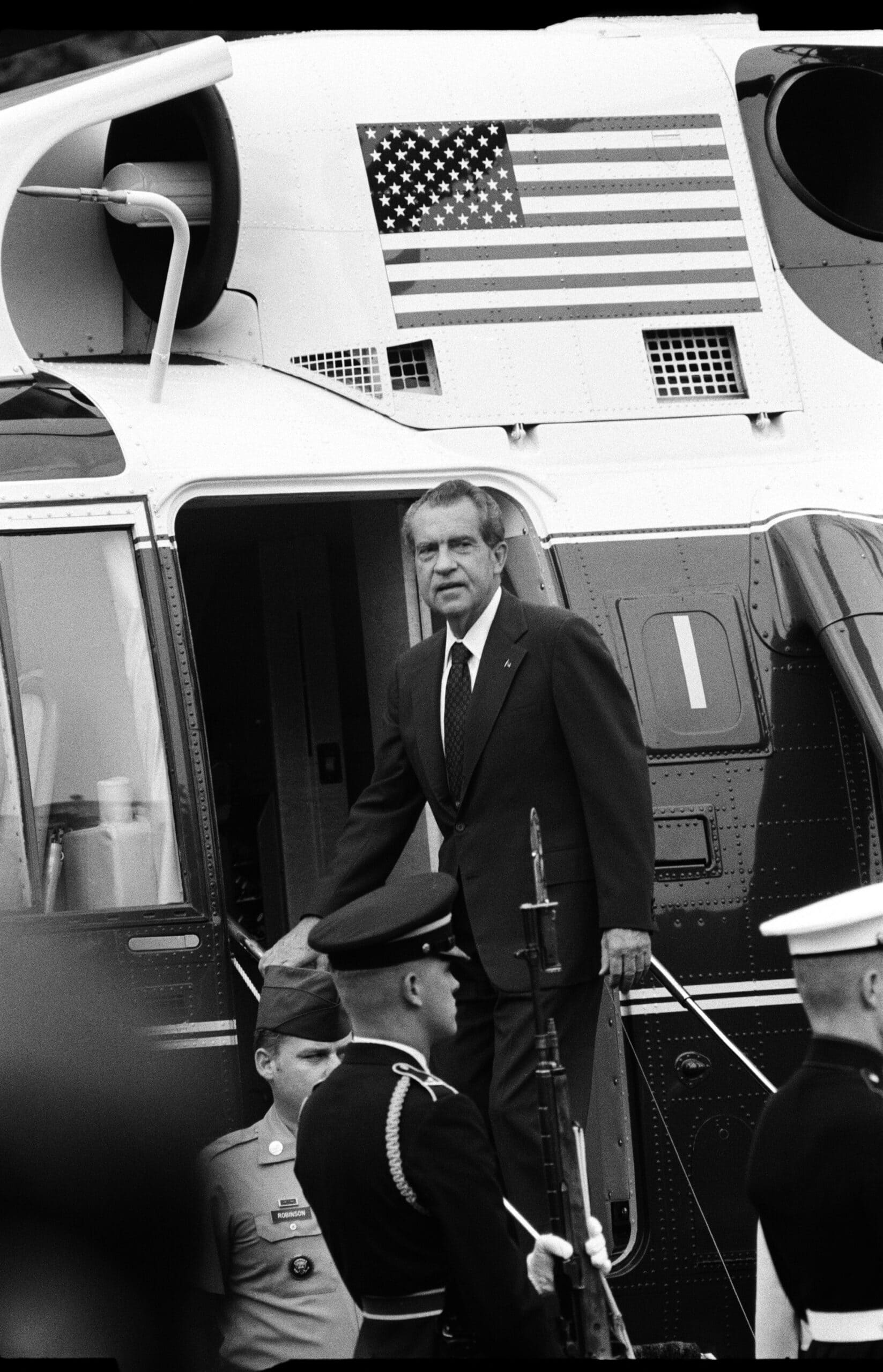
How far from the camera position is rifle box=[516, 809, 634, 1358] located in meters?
4.13

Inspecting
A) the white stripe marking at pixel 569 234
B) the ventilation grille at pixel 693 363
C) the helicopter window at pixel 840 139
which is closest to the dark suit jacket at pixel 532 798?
the ventilation grille at pixel 693 363

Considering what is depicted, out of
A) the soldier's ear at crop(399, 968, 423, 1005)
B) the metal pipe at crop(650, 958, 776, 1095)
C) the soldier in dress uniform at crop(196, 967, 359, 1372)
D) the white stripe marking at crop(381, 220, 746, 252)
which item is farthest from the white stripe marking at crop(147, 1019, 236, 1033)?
the white stripe marking at crop(381, 220, 746, 252)

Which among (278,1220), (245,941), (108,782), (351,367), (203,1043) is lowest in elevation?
(278,1220)

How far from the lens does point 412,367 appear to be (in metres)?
6.46

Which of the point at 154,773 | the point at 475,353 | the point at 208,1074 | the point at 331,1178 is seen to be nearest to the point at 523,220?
the point at 475,353

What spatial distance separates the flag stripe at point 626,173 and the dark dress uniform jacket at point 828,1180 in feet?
12.6

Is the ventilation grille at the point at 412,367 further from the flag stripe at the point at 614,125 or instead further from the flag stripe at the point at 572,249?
the flag stripe at the point at 614,125

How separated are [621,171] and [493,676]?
7.50 ft

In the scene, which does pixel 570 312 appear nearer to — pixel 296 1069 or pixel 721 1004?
pixel 721 1004

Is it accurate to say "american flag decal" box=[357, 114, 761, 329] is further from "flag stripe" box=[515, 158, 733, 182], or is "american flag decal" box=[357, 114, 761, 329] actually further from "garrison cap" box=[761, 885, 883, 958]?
"garrison cap" box=[761, 885, 883, 958]

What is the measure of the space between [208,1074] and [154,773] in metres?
0.82

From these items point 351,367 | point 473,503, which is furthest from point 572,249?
point 473,503

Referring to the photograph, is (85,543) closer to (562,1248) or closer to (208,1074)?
(208,1074)

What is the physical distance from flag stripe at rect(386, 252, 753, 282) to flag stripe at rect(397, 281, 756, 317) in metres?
0.04
